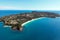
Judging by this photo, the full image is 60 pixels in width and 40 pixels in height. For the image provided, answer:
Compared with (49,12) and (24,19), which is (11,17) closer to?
(24,19)

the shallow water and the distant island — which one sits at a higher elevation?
the distant island

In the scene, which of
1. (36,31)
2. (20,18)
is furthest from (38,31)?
(20,18)

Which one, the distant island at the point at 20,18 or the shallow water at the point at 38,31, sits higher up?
the distant island at the point at 20,18

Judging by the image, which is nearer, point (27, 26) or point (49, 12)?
point (27, 26)

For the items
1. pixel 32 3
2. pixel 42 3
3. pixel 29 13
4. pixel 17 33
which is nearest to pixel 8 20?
pixel 17 33

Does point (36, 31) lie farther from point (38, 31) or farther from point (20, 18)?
point (20, 18)
